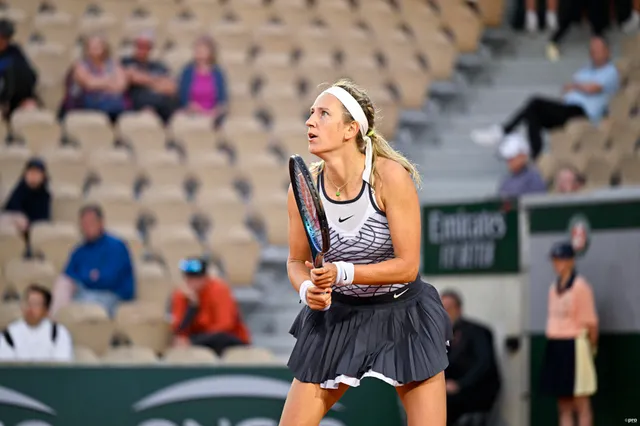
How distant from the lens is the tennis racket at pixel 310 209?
4441mm

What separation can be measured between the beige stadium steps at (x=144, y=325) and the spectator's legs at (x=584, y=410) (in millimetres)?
3330

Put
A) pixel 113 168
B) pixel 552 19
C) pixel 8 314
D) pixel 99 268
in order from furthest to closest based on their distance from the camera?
pixel 552 19
pixel 113 168
pixel 99 268
pixel 8 314

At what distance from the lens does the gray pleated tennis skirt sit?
470 cm

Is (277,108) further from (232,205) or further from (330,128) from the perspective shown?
(330,128)

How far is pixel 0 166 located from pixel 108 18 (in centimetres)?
305

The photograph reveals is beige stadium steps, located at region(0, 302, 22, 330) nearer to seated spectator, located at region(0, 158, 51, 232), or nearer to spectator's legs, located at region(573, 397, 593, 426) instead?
seated spectator, located at region(0, 158, 51, 232)

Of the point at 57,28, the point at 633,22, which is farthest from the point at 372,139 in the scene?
the point at 633,22

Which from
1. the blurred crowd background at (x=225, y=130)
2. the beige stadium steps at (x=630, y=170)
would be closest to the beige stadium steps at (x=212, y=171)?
the blurred crowd background at (x=225, y=130)

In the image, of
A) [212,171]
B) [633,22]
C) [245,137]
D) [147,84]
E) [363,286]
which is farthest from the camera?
[633,22]

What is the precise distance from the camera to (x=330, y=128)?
474cm

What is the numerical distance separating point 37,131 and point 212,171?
1.82m

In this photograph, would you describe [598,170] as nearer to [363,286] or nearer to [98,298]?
[98,298]

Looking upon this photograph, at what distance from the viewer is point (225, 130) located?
1208 centimetres

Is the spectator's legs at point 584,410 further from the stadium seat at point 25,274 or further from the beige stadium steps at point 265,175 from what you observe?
the stadium seat at point 25,274
